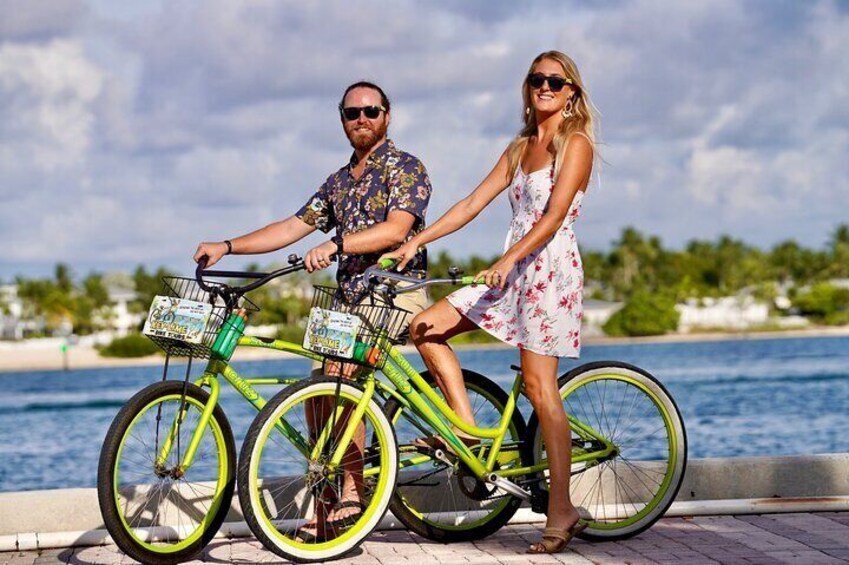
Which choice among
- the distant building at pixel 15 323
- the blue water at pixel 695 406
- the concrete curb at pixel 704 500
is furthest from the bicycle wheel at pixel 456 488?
the distant building at pixel 15 323

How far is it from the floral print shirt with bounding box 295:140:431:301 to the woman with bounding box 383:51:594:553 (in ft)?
0.64

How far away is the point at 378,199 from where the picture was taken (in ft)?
18.7

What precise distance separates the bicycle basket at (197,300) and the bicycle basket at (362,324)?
248 millimetres

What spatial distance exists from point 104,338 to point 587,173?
127070mm

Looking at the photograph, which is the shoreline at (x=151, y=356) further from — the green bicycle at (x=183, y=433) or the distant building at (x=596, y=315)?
the green bicycle at (x=183, y=433)

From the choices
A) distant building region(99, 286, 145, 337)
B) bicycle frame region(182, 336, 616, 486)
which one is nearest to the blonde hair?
bicycle frame region(182, 336, 616, 486)

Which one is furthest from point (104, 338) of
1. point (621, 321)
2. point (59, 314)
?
point (621, 321)

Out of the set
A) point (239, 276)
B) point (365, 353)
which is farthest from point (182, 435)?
point (365, 353)

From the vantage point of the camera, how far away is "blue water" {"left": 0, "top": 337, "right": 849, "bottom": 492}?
90.8 feet

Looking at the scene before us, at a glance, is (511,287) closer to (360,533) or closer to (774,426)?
(360,533)

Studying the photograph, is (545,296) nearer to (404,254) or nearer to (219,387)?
(404,254)

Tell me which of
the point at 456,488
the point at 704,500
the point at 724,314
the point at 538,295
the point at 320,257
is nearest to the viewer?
the point at 320,257

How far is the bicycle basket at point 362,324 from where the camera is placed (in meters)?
5.10

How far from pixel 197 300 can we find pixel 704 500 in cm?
260
